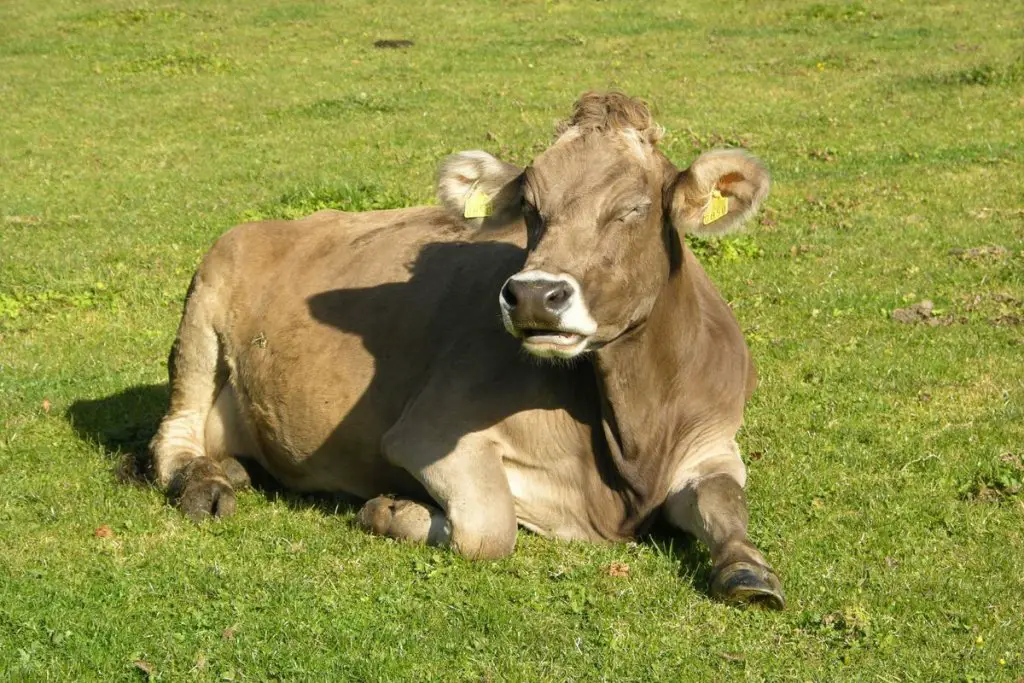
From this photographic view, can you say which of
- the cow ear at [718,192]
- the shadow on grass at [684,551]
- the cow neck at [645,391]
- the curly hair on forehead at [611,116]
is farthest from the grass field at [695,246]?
the curly hair on forehead at [611,116]

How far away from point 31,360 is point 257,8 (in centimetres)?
2223

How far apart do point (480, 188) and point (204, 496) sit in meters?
2.52

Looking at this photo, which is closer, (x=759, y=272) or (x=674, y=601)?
(x=674, y=601)

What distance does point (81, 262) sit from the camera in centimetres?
→ 1488

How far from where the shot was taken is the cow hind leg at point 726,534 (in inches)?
262

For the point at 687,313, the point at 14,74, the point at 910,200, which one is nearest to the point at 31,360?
the point at 687,313

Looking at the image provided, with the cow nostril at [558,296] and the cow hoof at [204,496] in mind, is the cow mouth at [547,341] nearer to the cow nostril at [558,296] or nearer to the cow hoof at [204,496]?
the cow nostril at [558,296]

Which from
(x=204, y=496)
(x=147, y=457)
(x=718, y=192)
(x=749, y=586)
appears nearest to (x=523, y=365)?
(x=718, y=192)

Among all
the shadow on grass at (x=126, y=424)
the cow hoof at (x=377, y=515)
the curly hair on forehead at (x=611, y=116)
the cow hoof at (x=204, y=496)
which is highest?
the curly hair on forehead at (x=611, y=116)

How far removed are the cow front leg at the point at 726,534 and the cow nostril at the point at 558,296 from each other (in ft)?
4.82

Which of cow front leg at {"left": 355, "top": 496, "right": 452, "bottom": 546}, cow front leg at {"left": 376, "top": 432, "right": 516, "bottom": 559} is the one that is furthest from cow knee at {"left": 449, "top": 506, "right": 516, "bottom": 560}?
cow front leg at {"left": 355, "top": 496, "right": 452, "bottom": 546}

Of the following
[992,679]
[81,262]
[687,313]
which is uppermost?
[687,313]

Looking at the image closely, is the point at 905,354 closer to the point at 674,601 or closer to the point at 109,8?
the point at 674,601

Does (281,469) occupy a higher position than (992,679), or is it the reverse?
(992,679)
